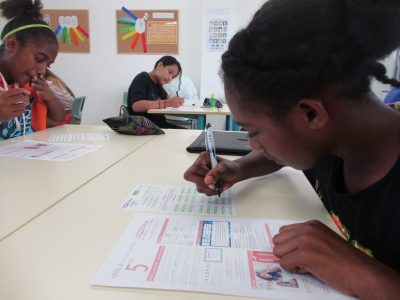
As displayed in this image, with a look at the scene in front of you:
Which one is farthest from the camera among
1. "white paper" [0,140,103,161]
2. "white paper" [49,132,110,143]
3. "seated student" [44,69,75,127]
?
"seated student" [44,69,75,127]

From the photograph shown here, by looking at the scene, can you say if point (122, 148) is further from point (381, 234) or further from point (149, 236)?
point (381, 234)

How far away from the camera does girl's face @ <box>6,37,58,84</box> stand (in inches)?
56.1

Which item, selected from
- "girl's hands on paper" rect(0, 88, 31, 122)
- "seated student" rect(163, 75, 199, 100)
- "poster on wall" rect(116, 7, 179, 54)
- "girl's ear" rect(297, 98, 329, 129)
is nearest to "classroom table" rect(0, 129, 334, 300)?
"girl's ear" rect(297, 98, 329, 129)

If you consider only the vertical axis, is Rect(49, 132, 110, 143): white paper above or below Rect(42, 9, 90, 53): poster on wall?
below

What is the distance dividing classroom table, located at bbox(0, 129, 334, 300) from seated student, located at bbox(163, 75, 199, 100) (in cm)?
278

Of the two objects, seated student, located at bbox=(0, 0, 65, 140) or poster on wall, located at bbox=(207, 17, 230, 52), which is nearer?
seated student, located at bbox=(0, 0, 65, 140)

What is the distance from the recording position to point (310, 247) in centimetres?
49

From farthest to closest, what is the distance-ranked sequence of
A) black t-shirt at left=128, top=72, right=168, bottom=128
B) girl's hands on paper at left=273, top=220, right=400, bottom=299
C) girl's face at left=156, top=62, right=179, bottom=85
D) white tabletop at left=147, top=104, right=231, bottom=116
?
1. girl's face at left=156, top=62, right=179, bottom=85
2. black t-shirt at left=128, top=72, right=168, bottom=128
3. white tabletop at left=147, top=104, right=231, bottom=116
4. girl's hands on paper at left=273, top=220, right=400, bottom=299

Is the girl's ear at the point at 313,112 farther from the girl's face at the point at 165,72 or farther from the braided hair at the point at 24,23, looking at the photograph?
the girl's face at the point at 165,72

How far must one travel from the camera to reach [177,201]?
30.5 inches

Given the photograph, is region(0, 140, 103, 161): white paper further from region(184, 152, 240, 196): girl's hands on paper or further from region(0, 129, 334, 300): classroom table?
region(184, 152, 240, 196): girl's hands on paper

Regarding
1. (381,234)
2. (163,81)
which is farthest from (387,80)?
(163,81)

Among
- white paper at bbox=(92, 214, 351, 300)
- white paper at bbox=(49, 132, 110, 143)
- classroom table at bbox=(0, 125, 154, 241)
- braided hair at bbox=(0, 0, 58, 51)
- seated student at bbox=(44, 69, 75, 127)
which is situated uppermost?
braided hair at bbox=(0, 0, 58, 51)

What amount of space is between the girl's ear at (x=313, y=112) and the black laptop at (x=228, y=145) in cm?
65
